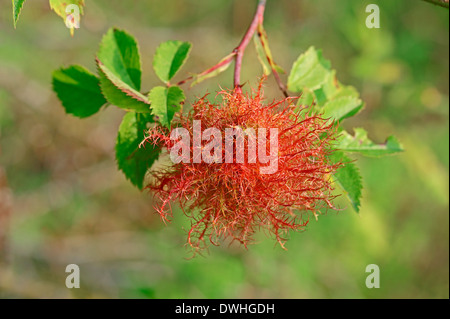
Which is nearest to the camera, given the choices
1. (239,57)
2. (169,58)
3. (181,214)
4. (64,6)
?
(64,6)

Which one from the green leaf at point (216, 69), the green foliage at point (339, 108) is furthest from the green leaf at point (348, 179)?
the green leaf at point (216, 69)

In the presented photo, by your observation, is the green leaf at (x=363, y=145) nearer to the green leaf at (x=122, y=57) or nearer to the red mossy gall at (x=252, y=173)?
the red mossy gall at (x=252, y=173)

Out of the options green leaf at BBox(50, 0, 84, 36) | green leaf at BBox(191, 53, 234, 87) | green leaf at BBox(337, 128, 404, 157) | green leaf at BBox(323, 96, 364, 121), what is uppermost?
green leaf at BBox(50, 0, 84, 36)

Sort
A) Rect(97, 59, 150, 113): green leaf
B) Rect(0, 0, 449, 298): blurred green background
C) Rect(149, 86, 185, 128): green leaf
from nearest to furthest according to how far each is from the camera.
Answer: Rect(149, 86, 185, 128): green leaf, Rect(97, 59, 150, 113): green leaf, Rect(0, 0, 449, 298): blurred green background

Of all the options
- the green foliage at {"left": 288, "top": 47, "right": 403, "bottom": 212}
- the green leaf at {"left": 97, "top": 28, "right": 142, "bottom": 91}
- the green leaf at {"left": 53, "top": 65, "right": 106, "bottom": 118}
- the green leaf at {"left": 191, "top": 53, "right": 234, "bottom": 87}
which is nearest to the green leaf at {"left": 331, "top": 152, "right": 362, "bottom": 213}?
the green foliage at {"left": 288, "top": 47, "right": 403, "bottom": 212}

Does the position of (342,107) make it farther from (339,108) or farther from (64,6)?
(64,6)

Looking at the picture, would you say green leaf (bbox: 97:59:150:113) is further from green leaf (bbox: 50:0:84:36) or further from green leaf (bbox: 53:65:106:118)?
green leaf (bbox: 53:65:106:118)

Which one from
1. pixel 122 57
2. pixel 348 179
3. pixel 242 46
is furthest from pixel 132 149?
pixel 348 179
